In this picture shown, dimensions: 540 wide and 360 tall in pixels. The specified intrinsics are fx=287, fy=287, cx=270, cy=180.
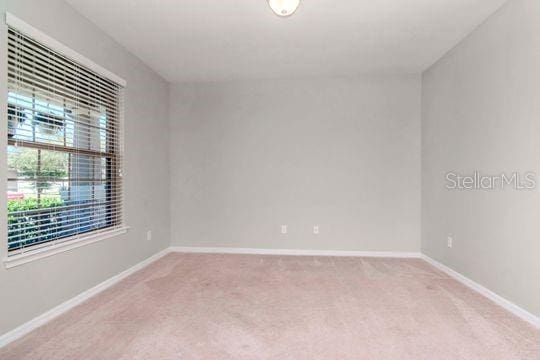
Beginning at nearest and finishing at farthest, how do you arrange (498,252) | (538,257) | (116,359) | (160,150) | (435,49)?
1. (116,359)
2. (538,257)
3. (498,252)
4. (435,49)
5. (160,150)

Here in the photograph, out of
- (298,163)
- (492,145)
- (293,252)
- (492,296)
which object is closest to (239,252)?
(293,252)

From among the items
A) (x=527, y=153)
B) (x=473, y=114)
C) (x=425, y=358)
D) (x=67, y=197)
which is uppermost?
(x=473, y=114)

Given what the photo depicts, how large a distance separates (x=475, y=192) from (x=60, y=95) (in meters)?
4.01

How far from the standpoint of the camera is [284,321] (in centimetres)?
228

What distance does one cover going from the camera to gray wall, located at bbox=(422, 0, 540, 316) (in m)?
2.24

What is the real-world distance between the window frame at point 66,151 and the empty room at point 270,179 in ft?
0.06

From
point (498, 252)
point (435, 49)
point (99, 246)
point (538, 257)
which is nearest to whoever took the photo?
point (538, 257)

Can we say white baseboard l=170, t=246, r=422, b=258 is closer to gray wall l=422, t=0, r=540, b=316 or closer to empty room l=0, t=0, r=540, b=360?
empty room l=0, t=0, r=540, b=360

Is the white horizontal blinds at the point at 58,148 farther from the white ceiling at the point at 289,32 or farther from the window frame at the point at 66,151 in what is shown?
the white ceiling at the point at 289,32

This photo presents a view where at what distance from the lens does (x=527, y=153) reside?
2.27 metres

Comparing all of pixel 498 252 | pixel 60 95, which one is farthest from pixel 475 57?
pixel 60 95

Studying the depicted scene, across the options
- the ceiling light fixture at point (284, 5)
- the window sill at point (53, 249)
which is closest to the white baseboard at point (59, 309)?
the window sill at point (53, 249)

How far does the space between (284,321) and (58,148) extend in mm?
2365

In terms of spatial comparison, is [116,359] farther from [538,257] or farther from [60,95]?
[538,257]
